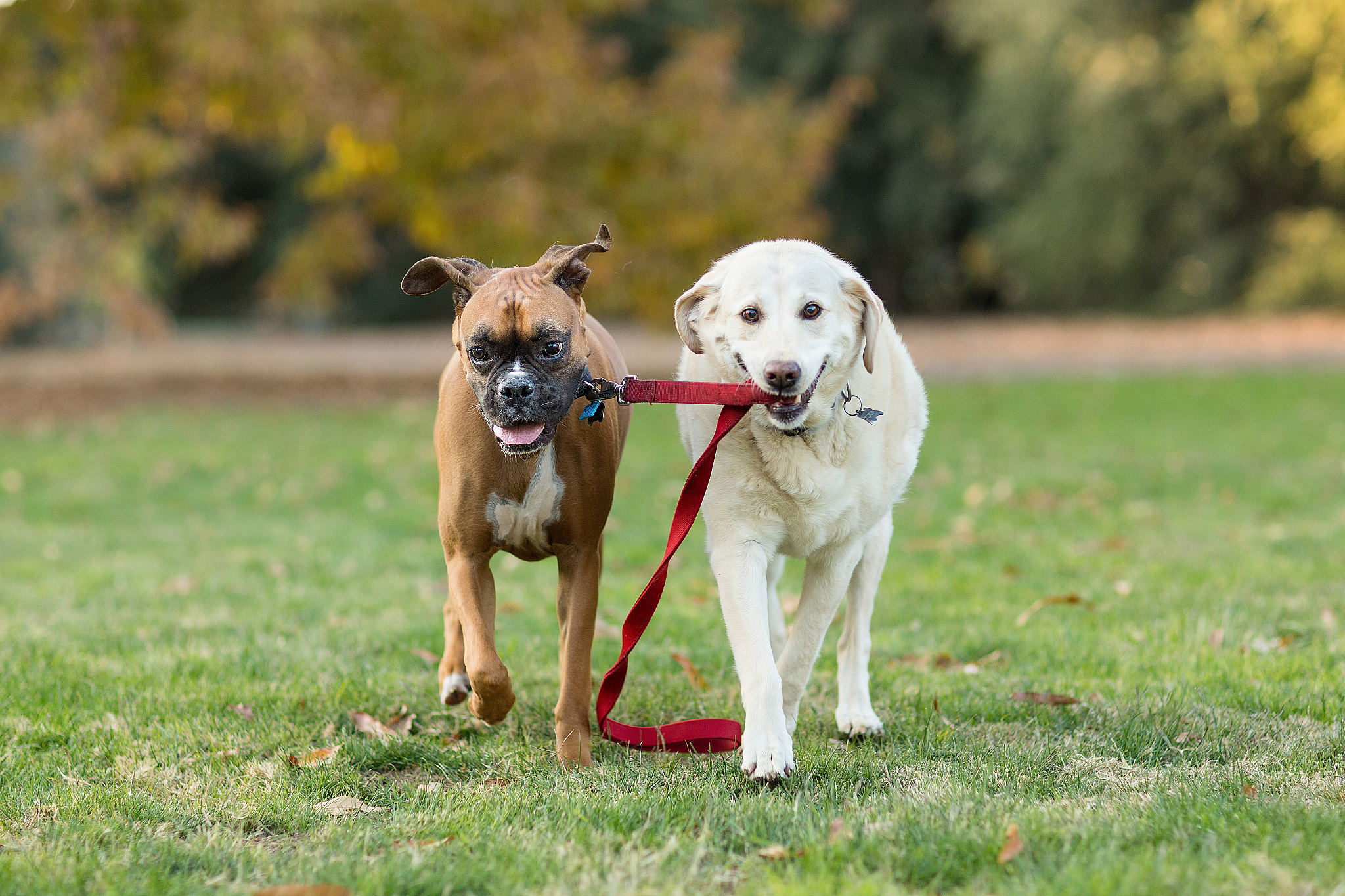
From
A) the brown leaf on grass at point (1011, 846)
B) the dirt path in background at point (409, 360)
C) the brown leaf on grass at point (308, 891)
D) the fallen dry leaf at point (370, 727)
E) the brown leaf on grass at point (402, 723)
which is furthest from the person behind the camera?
the dirt path in background at point (409, 360)

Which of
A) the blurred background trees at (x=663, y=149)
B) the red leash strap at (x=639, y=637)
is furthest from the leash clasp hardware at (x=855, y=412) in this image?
the blurred background trees at (x=663, y=149)

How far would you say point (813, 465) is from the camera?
148 inches

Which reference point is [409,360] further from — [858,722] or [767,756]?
[767,756]

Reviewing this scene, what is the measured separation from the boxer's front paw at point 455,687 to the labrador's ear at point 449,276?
130cm

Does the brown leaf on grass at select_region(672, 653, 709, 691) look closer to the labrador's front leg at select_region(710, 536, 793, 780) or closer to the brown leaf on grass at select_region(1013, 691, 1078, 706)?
the labrador's front leg at select_region(710, 536, 793, 780)

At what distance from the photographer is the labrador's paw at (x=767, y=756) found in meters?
3.54

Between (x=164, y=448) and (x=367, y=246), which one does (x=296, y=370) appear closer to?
(x=367, y=246)

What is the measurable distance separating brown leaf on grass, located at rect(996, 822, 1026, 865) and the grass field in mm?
12

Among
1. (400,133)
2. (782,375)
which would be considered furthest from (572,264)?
(400,133)

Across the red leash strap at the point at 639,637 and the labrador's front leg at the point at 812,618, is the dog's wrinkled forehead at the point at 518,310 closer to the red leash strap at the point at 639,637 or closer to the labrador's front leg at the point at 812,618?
the red leash strap at the point at 639,637

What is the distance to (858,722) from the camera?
4145mm

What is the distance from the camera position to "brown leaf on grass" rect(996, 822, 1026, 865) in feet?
9.68

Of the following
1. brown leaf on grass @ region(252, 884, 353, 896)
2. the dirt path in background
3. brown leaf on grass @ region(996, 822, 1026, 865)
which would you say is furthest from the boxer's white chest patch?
the dirt path in background

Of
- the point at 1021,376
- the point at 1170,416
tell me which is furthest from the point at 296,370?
the point at 1170,416
